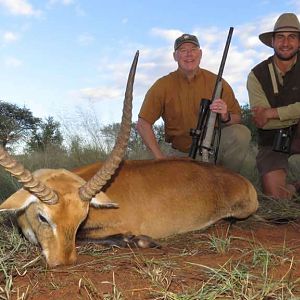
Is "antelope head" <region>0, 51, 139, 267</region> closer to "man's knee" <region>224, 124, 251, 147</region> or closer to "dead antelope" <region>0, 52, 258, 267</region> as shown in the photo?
"dead antelope" <region>0, 52, 258, 267</region>

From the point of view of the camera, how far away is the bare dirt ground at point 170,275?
8.94 feet

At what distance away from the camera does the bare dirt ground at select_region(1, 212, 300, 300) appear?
8.94 ft

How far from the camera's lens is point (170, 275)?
3025mm

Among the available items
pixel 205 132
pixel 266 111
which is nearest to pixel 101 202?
pixel 205 132

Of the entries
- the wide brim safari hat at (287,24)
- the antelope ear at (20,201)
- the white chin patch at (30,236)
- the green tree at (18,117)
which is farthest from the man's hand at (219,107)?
the green tree at (18,117)

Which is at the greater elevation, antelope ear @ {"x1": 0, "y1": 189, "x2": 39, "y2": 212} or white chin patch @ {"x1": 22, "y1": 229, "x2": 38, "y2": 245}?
antelope ear @ {"x1": 0, "y1": 189, "x2": 39, "y2": 212}

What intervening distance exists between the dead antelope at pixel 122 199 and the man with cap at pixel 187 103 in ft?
5.42

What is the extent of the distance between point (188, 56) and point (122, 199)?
2.91 metres

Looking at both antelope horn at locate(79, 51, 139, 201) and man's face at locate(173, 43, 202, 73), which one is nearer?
antelope horn at locate(79, 51, 139, 201)

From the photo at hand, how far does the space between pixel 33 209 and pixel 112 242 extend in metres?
0.70

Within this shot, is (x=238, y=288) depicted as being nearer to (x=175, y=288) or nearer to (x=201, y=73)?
(x=175, y=288)

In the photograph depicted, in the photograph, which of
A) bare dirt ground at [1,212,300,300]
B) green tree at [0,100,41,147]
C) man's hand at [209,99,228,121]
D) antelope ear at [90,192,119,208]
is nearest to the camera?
bare dirt ground at [1,212,300,300]

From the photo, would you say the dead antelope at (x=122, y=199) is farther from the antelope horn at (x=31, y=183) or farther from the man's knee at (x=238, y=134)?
the man's knee at (x=238, y=134)

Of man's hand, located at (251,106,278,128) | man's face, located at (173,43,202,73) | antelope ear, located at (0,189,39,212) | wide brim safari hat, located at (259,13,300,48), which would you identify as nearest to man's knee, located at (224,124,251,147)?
man's hand, located at (251,106,278,128)
